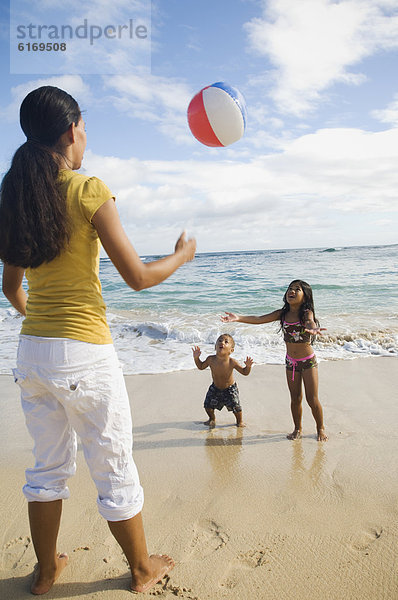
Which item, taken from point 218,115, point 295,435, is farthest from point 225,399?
point 218,115

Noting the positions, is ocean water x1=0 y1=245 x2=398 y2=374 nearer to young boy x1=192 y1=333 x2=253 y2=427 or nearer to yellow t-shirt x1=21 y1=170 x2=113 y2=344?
young boy x1=192 y1=333 x2=253 y2=427

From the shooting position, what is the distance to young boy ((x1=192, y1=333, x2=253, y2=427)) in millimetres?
4449

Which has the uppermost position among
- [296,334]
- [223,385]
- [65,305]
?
[65,305]

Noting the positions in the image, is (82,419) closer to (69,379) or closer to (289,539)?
(69,379)

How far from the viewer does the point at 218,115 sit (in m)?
3.48

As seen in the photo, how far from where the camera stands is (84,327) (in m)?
1.82

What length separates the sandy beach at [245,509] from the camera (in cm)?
221

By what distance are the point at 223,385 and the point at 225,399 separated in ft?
0.51

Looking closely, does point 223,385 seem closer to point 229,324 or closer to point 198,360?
point 198,360

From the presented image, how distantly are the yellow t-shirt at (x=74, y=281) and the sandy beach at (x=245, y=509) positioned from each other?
1.43 metres

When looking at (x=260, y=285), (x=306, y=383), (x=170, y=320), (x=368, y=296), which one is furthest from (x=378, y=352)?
(x=260, y=285)

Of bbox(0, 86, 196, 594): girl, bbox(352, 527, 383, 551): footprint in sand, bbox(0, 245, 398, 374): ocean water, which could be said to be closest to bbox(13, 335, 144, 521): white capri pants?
bbox(0, 86, 196, 594): girl

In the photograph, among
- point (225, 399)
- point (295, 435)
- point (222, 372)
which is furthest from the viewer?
point (222, 372)

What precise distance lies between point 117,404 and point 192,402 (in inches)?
134
